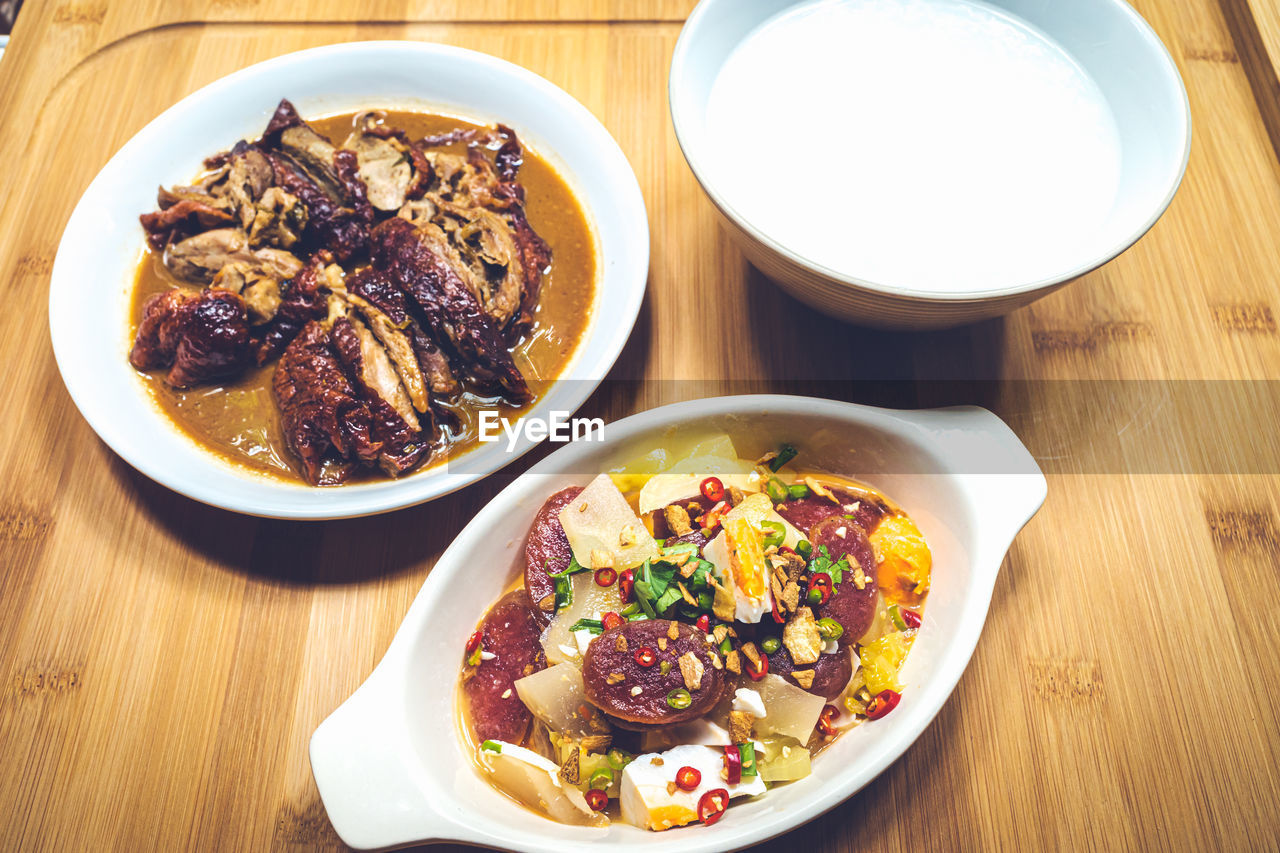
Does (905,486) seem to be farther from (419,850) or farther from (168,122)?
(168,122)

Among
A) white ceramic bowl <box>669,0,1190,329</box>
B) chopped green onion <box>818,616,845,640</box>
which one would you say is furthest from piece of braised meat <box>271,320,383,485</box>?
chopped green onion <box>818,616,845,640</box>

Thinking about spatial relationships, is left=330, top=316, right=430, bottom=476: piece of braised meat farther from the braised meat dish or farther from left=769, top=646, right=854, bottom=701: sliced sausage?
left=769, top=646, right=854, bottom=701: sliced sausage

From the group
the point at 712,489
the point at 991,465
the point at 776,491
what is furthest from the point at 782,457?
the point at 991,465

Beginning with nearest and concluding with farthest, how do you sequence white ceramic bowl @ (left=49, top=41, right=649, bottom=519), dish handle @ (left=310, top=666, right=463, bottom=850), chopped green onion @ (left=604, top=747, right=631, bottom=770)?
dish handle @ (left=310, top=666, right=463, bottom=850) → chopped green onion @ (left=604, top=747, right=631, bottom=770) → white ceramic bowl @ (left=49, top=41, right=649, bottom=519)

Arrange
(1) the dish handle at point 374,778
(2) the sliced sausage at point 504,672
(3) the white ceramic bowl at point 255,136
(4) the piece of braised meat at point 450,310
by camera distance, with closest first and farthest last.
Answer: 1. (1) the dish handle at point 374,778
2. (2) the sliced sausage at point 504,672
3. (3) the white ceramic bowl at point 255,136
4. (4) the piece of braised meat at point 450,310

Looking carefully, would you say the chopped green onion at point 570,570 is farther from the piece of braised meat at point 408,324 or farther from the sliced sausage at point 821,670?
the piece of braised meat at point 408,324

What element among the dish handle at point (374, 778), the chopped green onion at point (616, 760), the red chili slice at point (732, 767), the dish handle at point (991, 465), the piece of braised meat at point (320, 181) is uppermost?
the piece of braised meat at point (320, 181)

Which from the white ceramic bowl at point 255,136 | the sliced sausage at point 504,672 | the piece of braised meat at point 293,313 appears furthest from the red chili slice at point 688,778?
the piece of braised meat at point 293,313

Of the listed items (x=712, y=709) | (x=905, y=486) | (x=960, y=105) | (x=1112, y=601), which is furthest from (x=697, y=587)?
(x=960, y=105)
